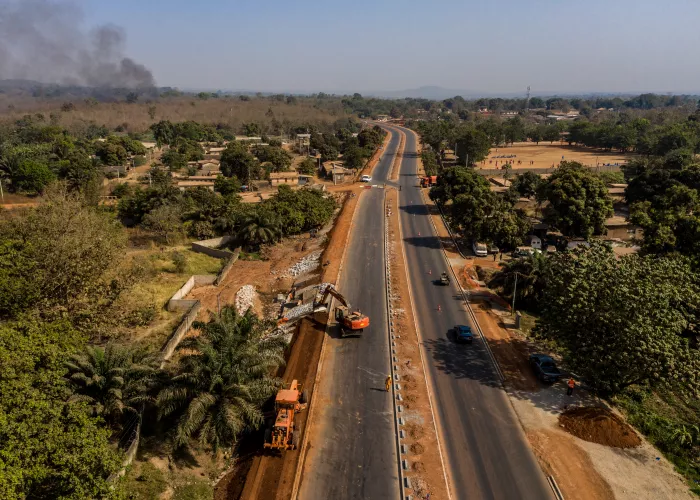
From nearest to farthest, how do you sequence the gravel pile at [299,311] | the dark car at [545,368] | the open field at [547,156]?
the dark car at [545,368]
the gravel pile at [299,311]
the open field at [547,156]

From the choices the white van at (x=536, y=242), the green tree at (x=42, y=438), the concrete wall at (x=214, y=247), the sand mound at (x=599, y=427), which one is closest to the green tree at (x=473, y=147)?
the white van at (x=536, y=242)

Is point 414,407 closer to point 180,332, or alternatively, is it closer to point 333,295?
point 333,295

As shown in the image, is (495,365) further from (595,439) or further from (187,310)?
(187,310)

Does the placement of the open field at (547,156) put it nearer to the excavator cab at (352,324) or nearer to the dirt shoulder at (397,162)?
the dirt shoulder at (397,162)

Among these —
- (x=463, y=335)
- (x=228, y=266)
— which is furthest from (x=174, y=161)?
(x=463, y=335)

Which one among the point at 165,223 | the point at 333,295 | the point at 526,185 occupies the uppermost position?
the point at 526,185

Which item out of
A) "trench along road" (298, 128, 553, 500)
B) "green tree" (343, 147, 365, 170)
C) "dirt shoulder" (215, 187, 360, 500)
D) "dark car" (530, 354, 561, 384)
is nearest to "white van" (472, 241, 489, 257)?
"trench along road" (298, 128, 553, 500)
